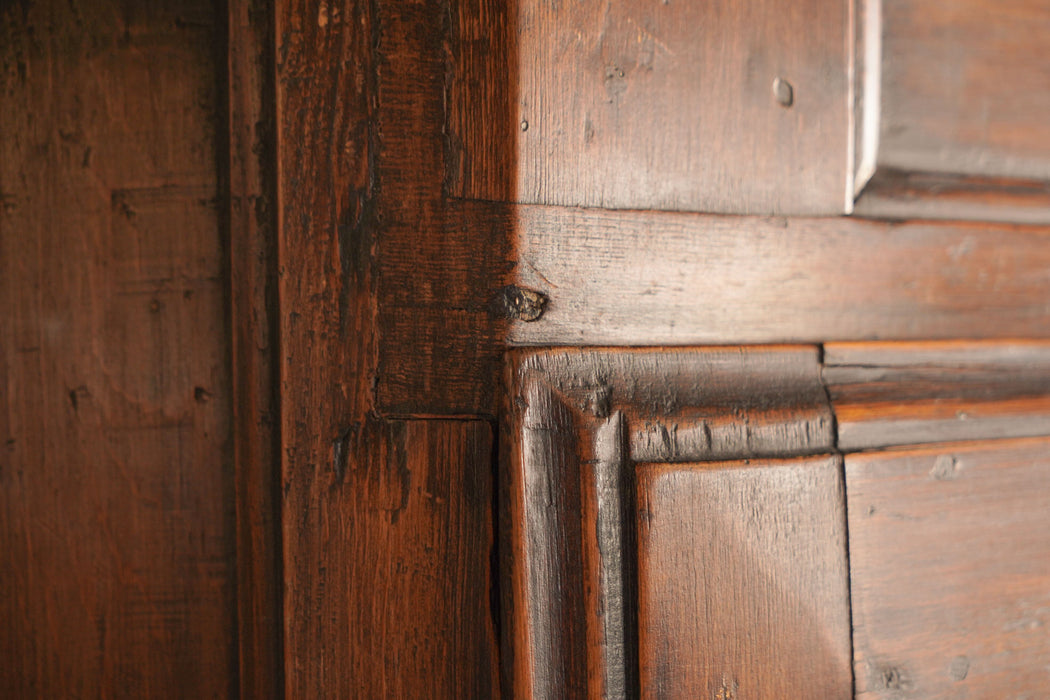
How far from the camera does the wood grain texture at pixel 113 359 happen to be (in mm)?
417

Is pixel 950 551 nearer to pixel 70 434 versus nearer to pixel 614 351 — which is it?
pixel 614 351

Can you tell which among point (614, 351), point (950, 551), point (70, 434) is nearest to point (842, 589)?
point (950, 551)

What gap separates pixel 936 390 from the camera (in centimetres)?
43

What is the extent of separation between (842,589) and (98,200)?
1.84 ft

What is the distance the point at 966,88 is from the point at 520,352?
0.38 metres

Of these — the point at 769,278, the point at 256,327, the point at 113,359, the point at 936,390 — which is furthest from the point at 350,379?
the point at 936,390

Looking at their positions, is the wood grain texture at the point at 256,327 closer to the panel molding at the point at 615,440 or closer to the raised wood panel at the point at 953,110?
the panel molding at the point at 615,440

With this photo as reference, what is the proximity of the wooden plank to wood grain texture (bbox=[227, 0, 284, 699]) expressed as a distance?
0.53 ft

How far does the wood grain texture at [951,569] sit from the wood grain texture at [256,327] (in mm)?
374

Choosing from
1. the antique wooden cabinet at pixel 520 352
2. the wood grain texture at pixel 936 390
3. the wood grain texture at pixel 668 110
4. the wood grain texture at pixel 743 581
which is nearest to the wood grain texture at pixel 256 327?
the antique wooden cabinet at pixel 520 352

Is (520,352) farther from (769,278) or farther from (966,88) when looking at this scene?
(966,88)

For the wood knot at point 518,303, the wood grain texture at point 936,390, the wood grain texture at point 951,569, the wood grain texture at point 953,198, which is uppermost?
the wood grain texture at point 953,198

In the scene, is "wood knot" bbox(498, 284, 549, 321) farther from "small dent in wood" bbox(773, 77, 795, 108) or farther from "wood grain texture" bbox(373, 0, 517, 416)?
"small dent in wood" bbox(773, 77, 795, 108)

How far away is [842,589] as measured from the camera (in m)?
0.39
